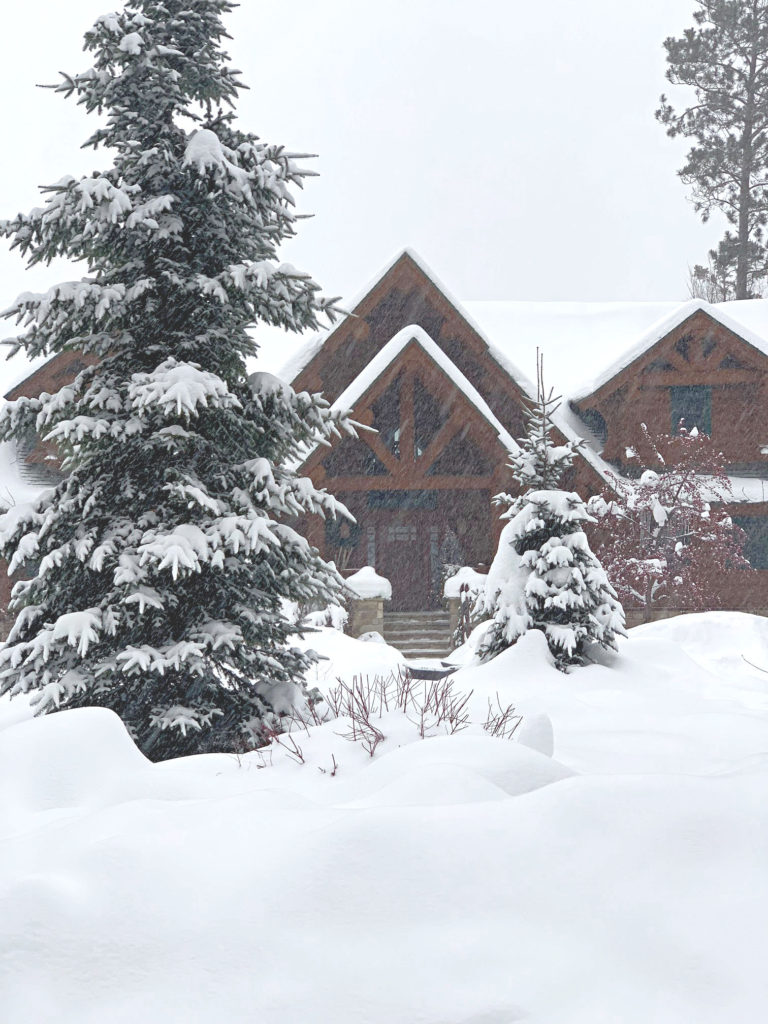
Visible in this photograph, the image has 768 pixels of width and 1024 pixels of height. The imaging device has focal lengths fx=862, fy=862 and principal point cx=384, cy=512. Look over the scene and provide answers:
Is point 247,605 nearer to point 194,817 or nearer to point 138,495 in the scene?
point 138,495

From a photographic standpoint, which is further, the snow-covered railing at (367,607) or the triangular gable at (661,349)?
the triangular gable at (661,349)

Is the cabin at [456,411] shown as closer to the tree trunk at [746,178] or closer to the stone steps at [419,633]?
the stone steps at [419,633]

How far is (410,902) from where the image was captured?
8.75 ft

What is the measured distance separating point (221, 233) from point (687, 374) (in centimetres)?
1471

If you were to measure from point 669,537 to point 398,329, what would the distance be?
7.26m

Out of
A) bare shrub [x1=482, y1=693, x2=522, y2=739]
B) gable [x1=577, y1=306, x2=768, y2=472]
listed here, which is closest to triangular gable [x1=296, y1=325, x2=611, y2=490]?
gable [x1=577, y1=306, x2=768, y2=472]

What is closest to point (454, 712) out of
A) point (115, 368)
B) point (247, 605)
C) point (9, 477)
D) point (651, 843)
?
point (247, 605)

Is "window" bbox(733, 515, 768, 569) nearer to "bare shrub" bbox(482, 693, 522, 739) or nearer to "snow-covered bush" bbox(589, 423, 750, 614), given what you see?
"snow-covered bush" bbox(589, 423, 750, 614)

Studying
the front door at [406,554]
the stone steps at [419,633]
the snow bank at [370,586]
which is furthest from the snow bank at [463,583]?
the front door at [406,554]

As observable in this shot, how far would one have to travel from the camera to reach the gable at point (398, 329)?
17562 millimetres

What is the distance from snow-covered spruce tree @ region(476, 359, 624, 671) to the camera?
8.99 metres

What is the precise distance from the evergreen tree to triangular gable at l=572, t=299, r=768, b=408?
560 inches

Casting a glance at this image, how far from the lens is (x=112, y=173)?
6523 millimetres

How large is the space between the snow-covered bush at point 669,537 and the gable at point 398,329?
122 inches
